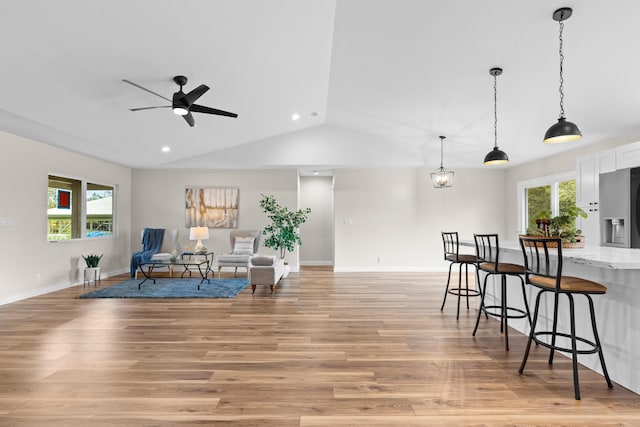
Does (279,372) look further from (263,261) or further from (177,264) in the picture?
(177,264)

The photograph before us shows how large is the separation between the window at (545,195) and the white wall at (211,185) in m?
5.06

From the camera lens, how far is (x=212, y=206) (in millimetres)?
8023

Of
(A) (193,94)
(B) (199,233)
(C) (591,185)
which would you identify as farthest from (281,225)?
(C) (591,185)

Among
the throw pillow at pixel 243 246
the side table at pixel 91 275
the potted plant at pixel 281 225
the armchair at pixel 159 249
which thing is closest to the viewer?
the side table at pixel 91 275

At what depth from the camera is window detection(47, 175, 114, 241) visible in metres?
5.80

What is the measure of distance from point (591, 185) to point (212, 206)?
23.3 ft

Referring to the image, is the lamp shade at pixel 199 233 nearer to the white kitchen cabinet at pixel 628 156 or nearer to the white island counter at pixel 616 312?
the white island counter at pixel 616 312

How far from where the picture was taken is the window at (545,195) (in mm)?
6262

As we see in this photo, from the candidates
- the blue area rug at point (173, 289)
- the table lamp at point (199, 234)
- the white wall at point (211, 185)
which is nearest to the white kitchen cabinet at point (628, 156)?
the blue area rug at point (173, 289)

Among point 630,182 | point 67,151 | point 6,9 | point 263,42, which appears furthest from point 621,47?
→ point 67,151

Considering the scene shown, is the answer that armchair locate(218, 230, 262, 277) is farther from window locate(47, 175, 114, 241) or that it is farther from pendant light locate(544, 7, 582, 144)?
pendant light locate(544, 7, 582, 144)

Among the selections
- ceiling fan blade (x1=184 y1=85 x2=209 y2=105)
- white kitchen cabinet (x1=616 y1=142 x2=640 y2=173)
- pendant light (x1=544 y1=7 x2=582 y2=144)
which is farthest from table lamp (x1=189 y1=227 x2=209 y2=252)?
white kitchen cabinet (x1=616 y1=142 x2=640 y2=173)

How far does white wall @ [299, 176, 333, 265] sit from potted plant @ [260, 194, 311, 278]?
1.53 metres

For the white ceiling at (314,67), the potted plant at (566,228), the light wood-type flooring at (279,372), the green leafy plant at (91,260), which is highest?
the white ceiling at (314,67)
